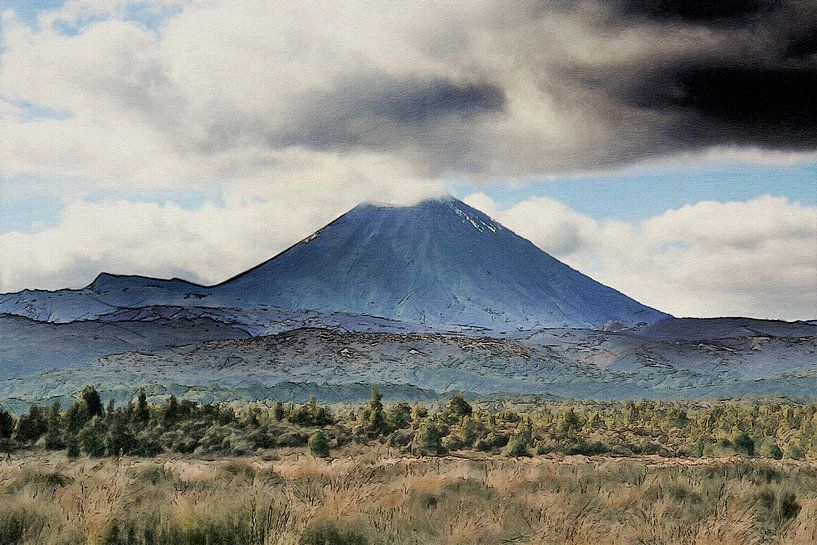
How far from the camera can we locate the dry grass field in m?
7.62

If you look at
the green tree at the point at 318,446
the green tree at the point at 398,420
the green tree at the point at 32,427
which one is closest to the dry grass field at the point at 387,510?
the green tree at the point at 318,446

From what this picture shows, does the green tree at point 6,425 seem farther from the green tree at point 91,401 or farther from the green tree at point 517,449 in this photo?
the green tree at point 517,449

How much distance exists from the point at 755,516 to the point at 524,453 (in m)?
32.3

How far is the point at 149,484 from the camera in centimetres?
1055

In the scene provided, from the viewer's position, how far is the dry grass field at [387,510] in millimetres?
7625

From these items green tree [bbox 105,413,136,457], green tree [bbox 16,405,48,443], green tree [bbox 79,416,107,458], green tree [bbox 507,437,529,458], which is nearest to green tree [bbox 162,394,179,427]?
green tree [bbox 105,413,136,457]

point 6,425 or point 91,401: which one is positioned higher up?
point 91,401

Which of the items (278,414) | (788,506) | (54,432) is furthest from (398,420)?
(788,506)

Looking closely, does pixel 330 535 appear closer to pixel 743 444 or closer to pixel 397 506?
pixel 397 506

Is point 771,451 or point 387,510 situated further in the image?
point 771,451

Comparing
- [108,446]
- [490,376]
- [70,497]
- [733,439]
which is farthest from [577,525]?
[490,376]

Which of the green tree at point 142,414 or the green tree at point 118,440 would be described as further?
the green tree at point 142,414

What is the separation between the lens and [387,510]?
28.6 feet

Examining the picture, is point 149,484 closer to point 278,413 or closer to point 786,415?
point 278,413
